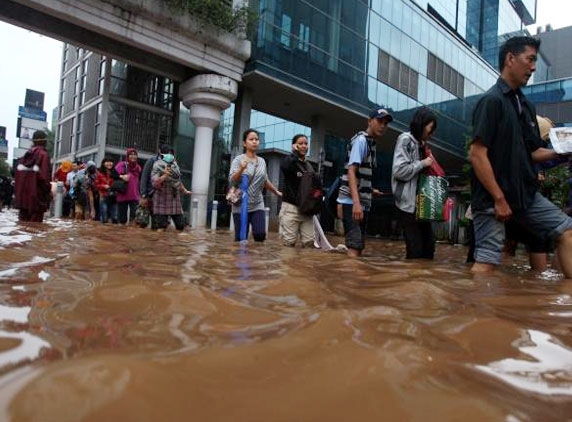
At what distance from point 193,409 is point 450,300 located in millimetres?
1507

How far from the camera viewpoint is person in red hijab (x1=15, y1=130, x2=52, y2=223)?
7191mm

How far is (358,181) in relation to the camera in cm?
432

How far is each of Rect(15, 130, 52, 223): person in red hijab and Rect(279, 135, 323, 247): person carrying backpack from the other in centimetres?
438

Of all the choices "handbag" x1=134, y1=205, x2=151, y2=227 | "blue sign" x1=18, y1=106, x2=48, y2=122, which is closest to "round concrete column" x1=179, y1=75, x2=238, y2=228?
"handbag" x1=134, y1=205, x2=151, y2=227

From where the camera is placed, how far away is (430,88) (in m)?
23.0

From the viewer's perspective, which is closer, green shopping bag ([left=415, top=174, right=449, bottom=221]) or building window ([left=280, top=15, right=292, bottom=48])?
green shopping bag ([left=415, top=174, right=449, bottom=221])

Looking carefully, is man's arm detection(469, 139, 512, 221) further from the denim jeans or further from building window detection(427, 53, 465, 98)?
building window detection(427, 53, 465, 98)

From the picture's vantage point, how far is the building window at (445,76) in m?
23.1

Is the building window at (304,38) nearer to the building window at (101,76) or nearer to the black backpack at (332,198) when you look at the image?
the building window at (101,76)

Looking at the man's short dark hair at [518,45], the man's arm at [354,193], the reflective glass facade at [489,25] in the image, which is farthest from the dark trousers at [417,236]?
the reflective glass facade at [489,25]

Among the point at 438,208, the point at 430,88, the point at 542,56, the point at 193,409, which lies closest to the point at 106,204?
the point at 438,208

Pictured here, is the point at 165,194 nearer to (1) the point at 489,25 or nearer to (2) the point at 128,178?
(2) the point at 128,178

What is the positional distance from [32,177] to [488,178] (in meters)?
6.77

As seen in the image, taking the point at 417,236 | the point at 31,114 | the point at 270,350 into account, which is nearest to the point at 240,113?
the point at 417,236
